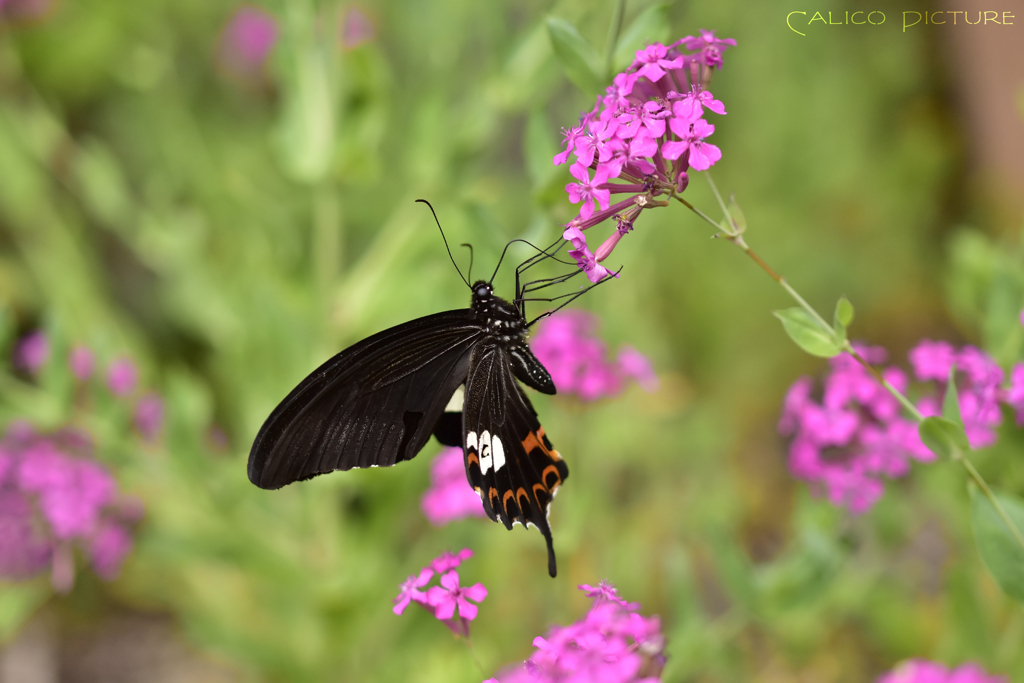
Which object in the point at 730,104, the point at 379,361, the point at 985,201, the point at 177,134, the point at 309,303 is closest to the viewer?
the point at 379,361

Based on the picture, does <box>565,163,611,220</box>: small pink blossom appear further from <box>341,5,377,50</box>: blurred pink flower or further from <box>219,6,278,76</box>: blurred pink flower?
<box>219,6,278,76</box>: blurred pink flower

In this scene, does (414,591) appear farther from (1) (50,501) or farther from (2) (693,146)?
(1) (50,501)

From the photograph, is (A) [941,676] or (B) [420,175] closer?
(A) [941,676]

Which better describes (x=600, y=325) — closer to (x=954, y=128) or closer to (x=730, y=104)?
(x=730, y=104)

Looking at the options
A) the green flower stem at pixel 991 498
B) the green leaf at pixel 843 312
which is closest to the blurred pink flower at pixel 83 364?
the green leaf at pixel 843 312

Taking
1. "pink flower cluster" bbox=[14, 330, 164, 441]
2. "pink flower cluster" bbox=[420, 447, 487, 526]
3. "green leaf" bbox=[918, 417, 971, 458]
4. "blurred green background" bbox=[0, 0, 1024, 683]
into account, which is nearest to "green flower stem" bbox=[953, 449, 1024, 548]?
"green leaf" bbox=[918, 417, 971, 458]

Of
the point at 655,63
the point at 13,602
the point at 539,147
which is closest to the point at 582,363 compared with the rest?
the point at 539,147

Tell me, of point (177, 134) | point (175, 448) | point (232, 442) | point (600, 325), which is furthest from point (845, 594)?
point (177, 134)
